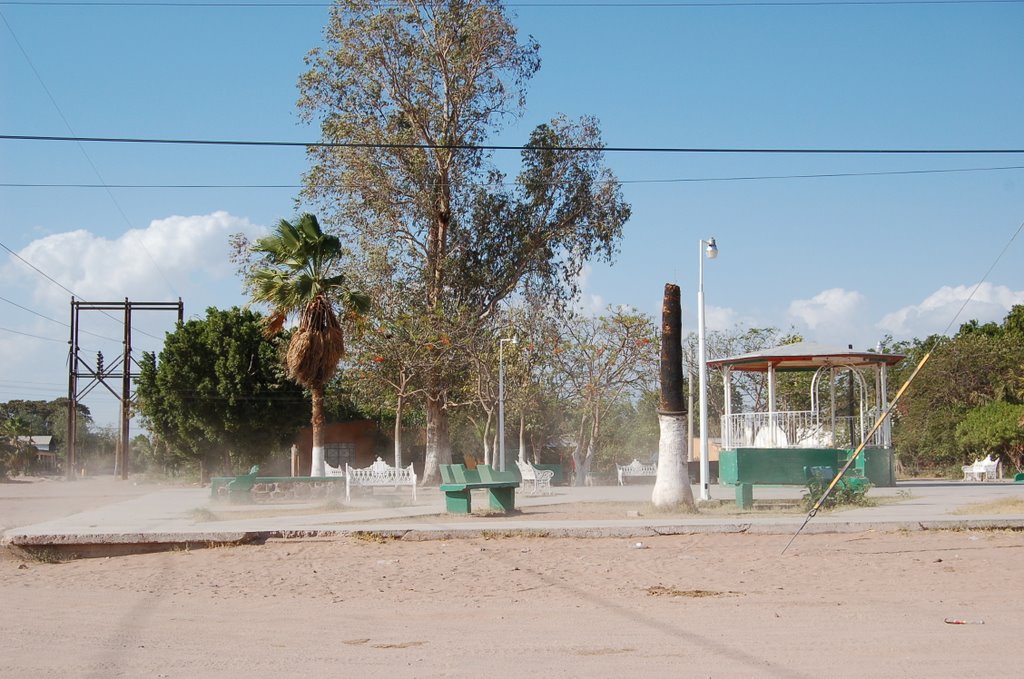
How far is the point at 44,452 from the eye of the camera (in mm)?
90625

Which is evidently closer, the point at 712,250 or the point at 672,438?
the point at 672,438

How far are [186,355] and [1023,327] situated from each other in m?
47.3

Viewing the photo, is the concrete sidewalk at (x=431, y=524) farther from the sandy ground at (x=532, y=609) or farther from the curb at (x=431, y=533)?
the sandy ground at (x=532, y=609)

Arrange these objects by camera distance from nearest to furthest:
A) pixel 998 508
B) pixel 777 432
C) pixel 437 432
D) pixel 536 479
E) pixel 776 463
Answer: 1. pixel 998 508
2. pixel 776 463
3. pixel 777 432
4. pixel 536 479
5. pixel 437 432

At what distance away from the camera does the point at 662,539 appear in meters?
13.9

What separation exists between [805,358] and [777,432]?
1971 millimetres

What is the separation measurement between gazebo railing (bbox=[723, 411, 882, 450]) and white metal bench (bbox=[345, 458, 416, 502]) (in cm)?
761

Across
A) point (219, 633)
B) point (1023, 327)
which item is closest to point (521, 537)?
point (219, 633)

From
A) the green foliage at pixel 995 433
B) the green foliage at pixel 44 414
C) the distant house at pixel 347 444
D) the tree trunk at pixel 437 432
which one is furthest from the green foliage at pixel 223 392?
the green foliage at pixel 44 414

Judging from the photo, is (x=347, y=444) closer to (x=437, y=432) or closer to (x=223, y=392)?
(x=223, y=392)

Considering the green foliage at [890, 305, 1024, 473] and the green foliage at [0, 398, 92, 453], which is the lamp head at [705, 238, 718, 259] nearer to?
the green foliage at [890, 305, 1024, 473]

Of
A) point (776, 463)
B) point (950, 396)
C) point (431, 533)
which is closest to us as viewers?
point (431, 533)

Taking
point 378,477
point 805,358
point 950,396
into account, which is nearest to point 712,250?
point 805,358

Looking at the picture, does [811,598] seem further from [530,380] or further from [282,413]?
[282,413]
